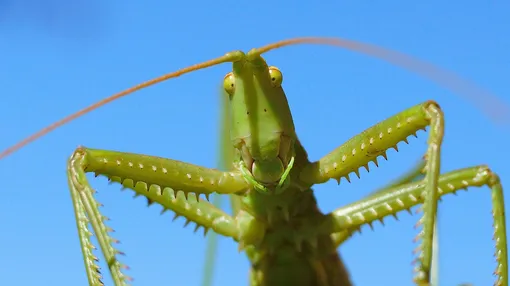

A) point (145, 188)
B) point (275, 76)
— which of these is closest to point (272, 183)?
point (275, 76)

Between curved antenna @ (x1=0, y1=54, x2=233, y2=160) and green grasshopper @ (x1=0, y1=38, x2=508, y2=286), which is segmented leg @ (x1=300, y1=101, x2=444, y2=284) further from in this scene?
curved antenna @ (x1=0, y1=54, x2=233, y2=160)

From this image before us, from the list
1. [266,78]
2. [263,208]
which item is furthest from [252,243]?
[266,78]

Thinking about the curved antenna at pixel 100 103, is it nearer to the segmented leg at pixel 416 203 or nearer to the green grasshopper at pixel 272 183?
the green grasshopper at pixel 272 183

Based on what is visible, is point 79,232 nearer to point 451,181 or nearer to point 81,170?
point 81,170

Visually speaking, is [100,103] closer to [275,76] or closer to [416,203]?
[275,76]

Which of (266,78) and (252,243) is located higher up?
(266,78)

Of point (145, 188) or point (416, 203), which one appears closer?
point (416, 203)

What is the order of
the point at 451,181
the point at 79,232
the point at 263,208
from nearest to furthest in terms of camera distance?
the point at 79,232, the point at 451,181, the point at 263,208
